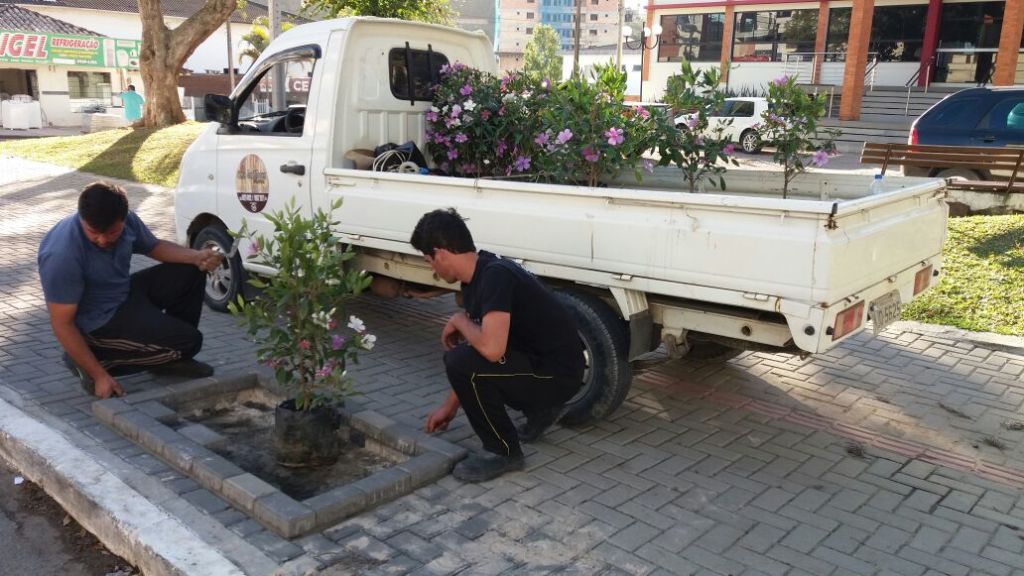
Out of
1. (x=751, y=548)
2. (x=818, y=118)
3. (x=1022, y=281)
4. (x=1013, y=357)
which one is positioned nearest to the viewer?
(x=751, y=548)

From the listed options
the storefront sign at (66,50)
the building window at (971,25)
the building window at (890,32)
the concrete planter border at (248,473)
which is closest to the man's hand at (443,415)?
the concrete planter border at (248,473)

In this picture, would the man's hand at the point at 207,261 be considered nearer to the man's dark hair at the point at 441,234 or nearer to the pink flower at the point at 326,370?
the pink flower at the point at 326,370

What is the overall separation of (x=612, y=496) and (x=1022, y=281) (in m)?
5.50

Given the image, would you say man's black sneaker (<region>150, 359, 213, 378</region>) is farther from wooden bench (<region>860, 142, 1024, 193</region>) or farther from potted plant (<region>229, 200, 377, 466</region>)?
wooden bench (<region>860, 142, 1024, 193</region>)

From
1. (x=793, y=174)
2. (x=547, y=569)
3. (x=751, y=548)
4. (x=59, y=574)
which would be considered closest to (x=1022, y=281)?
(x=793, y=174)

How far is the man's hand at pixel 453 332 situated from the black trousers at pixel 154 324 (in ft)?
6.12

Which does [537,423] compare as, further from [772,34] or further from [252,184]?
[772,34]

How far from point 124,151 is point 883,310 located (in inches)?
710

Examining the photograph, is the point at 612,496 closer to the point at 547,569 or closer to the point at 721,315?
the point at 547,569

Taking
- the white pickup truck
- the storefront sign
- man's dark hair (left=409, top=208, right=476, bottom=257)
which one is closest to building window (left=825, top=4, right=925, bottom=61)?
the white pickup truck

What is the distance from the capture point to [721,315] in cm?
423

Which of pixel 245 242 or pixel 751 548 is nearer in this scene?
pixel 751 548

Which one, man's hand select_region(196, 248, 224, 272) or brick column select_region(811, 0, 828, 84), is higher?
brick column select_region(811, 0, 828, 84)

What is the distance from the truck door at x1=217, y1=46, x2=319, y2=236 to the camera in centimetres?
605
